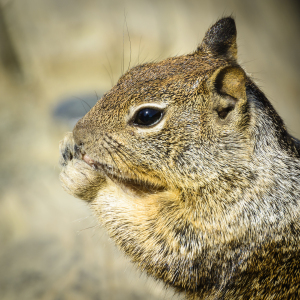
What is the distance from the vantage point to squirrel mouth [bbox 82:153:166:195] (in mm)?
1729

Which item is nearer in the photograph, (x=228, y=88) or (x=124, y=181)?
(x=228, y=88)

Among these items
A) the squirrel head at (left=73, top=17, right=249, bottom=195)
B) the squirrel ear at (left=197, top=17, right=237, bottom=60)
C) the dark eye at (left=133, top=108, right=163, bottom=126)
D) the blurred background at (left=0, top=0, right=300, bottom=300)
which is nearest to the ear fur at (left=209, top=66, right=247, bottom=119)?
the squirrel head at (left=73, top=17, right=249, bottom=195)

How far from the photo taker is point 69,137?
6.18 ft

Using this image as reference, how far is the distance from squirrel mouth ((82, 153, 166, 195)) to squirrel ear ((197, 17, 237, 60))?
2.94 feet

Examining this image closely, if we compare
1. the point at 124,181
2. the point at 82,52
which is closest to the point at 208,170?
the point at 124,181

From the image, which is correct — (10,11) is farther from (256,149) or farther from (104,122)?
(256,149)

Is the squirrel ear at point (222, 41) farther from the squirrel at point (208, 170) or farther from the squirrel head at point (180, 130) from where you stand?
the squirrel head at point (180, 130)

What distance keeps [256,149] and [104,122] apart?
77 centimetres

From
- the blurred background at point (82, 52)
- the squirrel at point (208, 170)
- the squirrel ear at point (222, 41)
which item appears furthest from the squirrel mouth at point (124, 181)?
the blurred background at point (82, 52)

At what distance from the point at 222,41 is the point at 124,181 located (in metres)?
1.07

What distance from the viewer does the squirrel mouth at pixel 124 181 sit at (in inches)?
68.1

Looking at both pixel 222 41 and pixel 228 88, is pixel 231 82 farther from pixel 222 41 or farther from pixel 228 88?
pixel 222 41

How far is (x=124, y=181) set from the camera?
1910 mm

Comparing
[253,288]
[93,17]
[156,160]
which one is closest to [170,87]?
[156,160]
